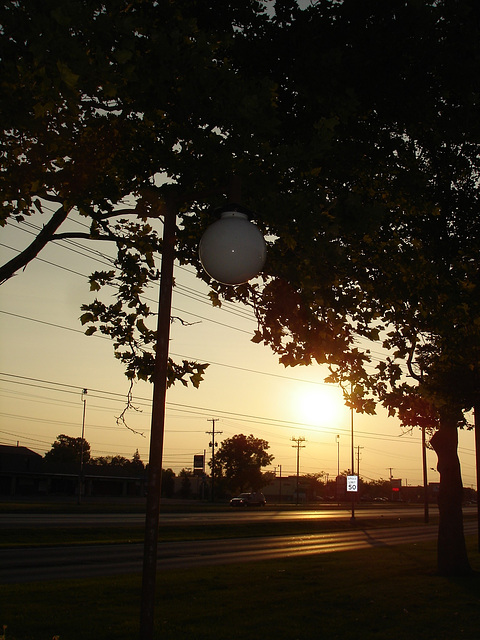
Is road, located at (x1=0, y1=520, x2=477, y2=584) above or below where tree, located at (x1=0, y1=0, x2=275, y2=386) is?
below

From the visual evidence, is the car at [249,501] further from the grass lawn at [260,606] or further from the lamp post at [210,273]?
the lamp post at [210,273]

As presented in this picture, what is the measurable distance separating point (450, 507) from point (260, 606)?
28.2ft

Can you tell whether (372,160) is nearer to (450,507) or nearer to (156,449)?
(156,449)

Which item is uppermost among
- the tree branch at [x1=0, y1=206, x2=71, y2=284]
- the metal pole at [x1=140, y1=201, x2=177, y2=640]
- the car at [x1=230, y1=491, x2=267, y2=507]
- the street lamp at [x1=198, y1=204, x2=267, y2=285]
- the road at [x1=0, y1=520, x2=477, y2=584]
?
the tree branch at [x1=0, y1=206, x2=71, y2=284]

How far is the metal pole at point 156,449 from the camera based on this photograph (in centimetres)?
484

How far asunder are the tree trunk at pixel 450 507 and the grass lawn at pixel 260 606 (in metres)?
0.55

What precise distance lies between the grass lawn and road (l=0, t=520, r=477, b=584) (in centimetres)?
223

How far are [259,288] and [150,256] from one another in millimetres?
1847

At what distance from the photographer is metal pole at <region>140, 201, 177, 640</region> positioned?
484 centimetres

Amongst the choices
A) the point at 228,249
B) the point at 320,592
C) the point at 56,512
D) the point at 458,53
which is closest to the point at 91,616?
the point at 320,592

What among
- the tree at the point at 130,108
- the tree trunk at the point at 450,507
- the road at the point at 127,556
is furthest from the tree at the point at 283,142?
the road at the point at 127,556

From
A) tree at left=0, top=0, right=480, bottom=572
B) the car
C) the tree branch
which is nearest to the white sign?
the car

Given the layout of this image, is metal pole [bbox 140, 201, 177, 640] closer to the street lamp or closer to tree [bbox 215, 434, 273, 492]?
the street lamp

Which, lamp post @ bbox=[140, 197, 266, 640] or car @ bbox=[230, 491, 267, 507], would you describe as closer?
lamp post @ bbox=[140, 197, 266, 640]
